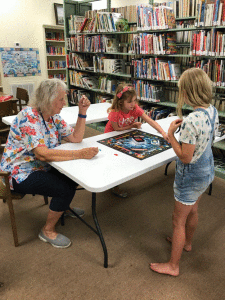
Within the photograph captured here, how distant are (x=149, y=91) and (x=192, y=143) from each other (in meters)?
2.32

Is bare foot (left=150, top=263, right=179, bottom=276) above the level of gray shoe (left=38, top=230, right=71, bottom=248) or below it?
below

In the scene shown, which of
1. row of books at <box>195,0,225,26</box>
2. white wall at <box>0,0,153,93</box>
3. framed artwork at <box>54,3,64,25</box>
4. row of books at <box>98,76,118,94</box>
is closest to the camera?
row of books at <box>195,0,225,26</box>

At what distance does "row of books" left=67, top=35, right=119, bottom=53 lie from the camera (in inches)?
149

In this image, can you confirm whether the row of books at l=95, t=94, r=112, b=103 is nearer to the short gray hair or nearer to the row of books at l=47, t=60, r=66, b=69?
the row of books at l=47, t=60, r=66, b=69

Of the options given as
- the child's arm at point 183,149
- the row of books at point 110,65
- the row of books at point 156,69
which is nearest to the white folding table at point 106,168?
the child's arm at point 183,149

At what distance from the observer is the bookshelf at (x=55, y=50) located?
5.79m

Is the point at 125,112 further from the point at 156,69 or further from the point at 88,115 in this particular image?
the point at 156,69

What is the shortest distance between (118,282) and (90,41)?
3.72 metres

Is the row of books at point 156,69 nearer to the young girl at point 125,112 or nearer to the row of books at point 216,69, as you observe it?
the row of books at point 216,69

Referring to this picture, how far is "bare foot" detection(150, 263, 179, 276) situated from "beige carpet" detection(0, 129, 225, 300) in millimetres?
31

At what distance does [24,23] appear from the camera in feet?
17.6

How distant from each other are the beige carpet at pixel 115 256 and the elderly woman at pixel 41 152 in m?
0.20

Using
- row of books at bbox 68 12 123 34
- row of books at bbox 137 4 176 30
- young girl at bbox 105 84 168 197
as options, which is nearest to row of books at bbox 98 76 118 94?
row of books at bbox 68 12 123 34

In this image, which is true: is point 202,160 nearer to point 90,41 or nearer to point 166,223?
point 166,223
